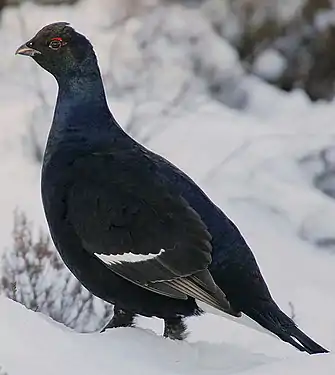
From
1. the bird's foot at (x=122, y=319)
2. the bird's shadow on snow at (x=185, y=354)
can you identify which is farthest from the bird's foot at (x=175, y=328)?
the bird's shadow on snow at (x=185, y=354)

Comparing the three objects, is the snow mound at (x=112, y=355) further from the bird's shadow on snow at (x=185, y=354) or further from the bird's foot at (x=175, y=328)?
the bird's foot at (x=175, y=328)

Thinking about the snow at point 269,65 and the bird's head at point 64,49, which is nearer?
the bird's head at point 64,49

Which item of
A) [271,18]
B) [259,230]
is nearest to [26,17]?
[271,18]

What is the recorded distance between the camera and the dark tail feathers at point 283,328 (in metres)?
3.22

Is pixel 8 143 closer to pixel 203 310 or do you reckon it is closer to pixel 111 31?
pixel 111 31

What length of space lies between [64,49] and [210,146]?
12.1ft

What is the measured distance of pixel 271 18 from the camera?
28.8 ft

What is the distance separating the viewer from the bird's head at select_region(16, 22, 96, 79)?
3.73 m

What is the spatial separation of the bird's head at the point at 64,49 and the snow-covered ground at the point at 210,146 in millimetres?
1012

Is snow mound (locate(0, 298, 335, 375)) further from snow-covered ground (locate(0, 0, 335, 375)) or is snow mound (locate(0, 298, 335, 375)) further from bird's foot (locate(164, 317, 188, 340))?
bird's foot (locate(164, 317, 188, 340))

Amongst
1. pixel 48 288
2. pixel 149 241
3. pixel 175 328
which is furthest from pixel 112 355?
pixel 48 288

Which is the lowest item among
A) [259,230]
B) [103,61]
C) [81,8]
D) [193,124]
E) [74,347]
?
[74,347]

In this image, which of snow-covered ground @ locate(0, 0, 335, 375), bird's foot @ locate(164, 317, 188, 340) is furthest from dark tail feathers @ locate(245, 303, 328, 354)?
bird's foot @ locate(164, 317, 188, 340)

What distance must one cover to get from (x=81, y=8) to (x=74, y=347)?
21.7 feet
